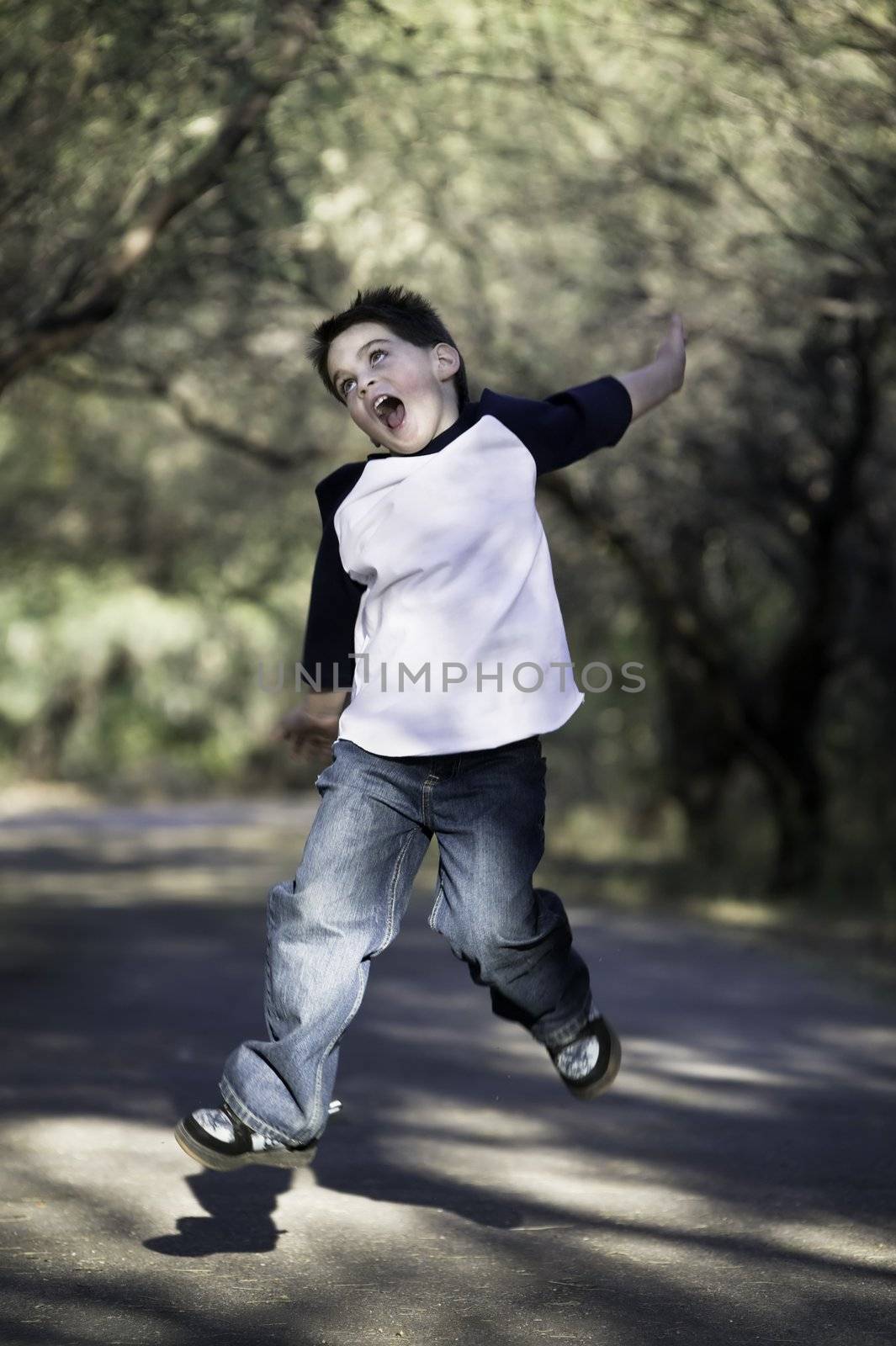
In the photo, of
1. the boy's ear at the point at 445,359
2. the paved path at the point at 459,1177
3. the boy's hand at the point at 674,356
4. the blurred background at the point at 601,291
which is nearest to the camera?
the paved path at the point at 459,1177

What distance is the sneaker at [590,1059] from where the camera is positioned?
422cm

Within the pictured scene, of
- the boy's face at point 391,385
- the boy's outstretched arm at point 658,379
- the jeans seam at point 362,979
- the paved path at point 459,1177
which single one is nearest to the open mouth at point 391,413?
the boy's face at point 391,385

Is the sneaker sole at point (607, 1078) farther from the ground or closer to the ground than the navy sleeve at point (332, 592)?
closer to the ground

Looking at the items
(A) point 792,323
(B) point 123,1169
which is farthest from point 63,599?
(B) point 123,1169

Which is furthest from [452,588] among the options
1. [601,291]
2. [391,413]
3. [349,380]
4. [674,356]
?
[601,291]

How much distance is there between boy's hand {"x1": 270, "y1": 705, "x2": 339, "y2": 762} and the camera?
439cm

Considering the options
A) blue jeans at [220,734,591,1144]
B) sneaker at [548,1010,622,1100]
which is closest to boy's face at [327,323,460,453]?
blue jeans at [220,734,591,1144]

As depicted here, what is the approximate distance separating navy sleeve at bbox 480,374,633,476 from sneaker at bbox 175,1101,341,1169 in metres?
1.52

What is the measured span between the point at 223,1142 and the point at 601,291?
753 cm

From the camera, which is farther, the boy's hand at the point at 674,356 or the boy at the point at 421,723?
the boy's hand at the point at 674,356

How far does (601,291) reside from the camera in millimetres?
10609

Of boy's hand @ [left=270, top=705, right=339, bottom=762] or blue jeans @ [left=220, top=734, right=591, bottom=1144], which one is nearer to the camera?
blue jeans @ [left=220, top=734, right=591, bottom=1144]

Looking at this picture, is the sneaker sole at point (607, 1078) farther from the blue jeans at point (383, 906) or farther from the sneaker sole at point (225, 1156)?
the sneaker sole at point (225, 1156)

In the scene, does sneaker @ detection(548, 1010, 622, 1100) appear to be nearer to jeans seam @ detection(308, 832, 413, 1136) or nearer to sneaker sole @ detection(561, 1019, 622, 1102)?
sneaker sole @ detection(561, 1019, 622, 1102)
